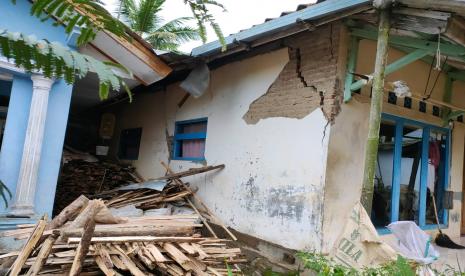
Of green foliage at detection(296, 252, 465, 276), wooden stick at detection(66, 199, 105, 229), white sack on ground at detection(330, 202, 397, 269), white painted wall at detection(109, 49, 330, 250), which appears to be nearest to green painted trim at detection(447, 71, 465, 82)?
white painted wall at detection(109, 49, 330, 250)

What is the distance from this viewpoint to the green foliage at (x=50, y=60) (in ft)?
4.08

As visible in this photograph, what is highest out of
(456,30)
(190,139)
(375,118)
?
(456,30)

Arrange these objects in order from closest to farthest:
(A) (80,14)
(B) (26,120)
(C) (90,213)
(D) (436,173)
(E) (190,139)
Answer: (A) (80,14), (C) (90,213), (B) (26,120), (D) (436,173), (E) (190,139)

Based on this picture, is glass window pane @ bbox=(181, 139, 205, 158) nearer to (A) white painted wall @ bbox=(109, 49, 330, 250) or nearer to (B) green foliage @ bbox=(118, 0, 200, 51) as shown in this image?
(A) white painted wall @ bbox=(109, 49, 330, 250)

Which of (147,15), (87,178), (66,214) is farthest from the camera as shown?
(147,15)

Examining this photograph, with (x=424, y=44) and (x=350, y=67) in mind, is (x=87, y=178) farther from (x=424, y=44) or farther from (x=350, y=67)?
(x=424, y=44)

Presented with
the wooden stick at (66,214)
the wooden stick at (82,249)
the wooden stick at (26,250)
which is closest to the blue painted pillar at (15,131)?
the wooden stick at (66,214)

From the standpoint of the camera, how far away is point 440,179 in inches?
253

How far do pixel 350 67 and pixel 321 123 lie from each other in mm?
841

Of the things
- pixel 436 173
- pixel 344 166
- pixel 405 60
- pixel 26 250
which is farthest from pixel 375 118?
pixel 436 173

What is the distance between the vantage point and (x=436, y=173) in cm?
641

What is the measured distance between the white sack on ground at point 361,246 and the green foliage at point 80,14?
8.89ft

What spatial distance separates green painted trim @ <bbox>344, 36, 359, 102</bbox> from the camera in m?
4.51

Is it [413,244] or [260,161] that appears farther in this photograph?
[260,161]
